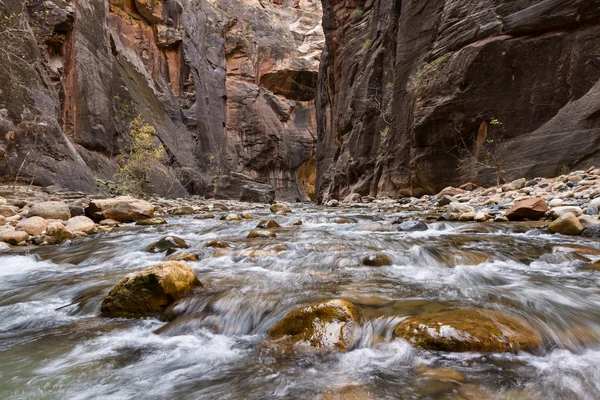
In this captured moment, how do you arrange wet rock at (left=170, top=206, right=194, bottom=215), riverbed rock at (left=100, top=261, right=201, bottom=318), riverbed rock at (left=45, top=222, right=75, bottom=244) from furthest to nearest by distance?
wet rock at (left=170, top=206, right=194, bottom=215) → riverbed rock at (left=45, top=222, right=75, bottom=244) → riverbed rock at (left=100, top=261, right=201, bottom=318)

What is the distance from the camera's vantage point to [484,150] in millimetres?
11953

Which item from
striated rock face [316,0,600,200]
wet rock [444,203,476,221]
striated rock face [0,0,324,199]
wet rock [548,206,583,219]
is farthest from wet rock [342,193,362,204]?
wet rock [548,206,583,219]

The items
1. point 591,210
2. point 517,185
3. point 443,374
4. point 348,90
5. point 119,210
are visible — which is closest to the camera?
point 443,374

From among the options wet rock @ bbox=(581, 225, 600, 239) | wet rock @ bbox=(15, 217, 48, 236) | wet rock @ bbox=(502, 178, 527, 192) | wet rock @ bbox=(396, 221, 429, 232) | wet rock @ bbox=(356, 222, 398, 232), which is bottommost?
wet rock @ bbox=(15, 217, 48, 236)

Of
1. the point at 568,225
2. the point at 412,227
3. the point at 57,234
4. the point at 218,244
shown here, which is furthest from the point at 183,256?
the point at 568,225

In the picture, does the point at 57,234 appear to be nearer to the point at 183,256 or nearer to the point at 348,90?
the point at 183,256

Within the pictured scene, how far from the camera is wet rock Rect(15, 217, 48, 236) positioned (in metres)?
6.12

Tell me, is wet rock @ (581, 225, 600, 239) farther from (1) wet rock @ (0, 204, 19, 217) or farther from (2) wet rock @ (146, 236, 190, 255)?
(1) wet rock @ (0, 204, 19, 217)

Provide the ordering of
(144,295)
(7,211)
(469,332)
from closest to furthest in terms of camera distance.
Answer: (469,332) → (144,295) → (7,211)

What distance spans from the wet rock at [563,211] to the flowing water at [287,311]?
1.46 m

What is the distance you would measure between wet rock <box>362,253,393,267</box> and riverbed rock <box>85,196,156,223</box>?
738 cm

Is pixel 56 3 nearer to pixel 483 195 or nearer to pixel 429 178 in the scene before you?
pixel 429 178

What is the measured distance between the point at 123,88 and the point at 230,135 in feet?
71.1

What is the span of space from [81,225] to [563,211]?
9.56 metres
